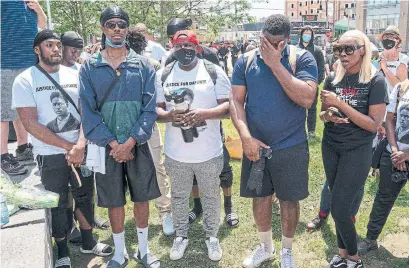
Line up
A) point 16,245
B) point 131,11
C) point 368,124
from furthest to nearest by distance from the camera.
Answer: point 131,11, point 368,124, point 16,245

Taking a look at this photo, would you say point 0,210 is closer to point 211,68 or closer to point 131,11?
point 211,68

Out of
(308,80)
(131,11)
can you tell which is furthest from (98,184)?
(131,11)

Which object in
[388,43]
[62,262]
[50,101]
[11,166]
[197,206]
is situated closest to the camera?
[50,101]

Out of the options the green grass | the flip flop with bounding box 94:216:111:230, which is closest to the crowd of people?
the green grass

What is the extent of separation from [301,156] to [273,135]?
0.93 feet

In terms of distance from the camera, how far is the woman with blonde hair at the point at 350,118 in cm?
300

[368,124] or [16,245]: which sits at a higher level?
[368,124]

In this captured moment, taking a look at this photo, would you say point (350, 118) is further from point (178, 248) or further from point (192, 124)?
point (178, 248)

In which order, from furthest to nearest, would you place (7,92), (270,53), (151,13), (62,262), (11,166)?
1. (151,13)
2. (7,92)
3. (11,166)
4. (62,262)
5. (270,53)

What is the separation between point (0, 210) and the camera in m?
2.99

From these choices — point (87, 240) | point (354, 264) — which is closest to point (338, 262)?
point (354, 264)

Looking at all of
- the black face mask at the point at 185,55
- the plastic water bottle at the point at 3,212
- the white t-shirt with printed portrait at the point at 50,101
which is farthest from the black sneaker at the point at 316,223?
the plastic water bottle at the point at 3,212

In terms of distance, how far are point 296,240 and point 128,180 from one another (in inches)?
71.4

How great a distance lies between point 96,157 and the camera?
10.3 feet
